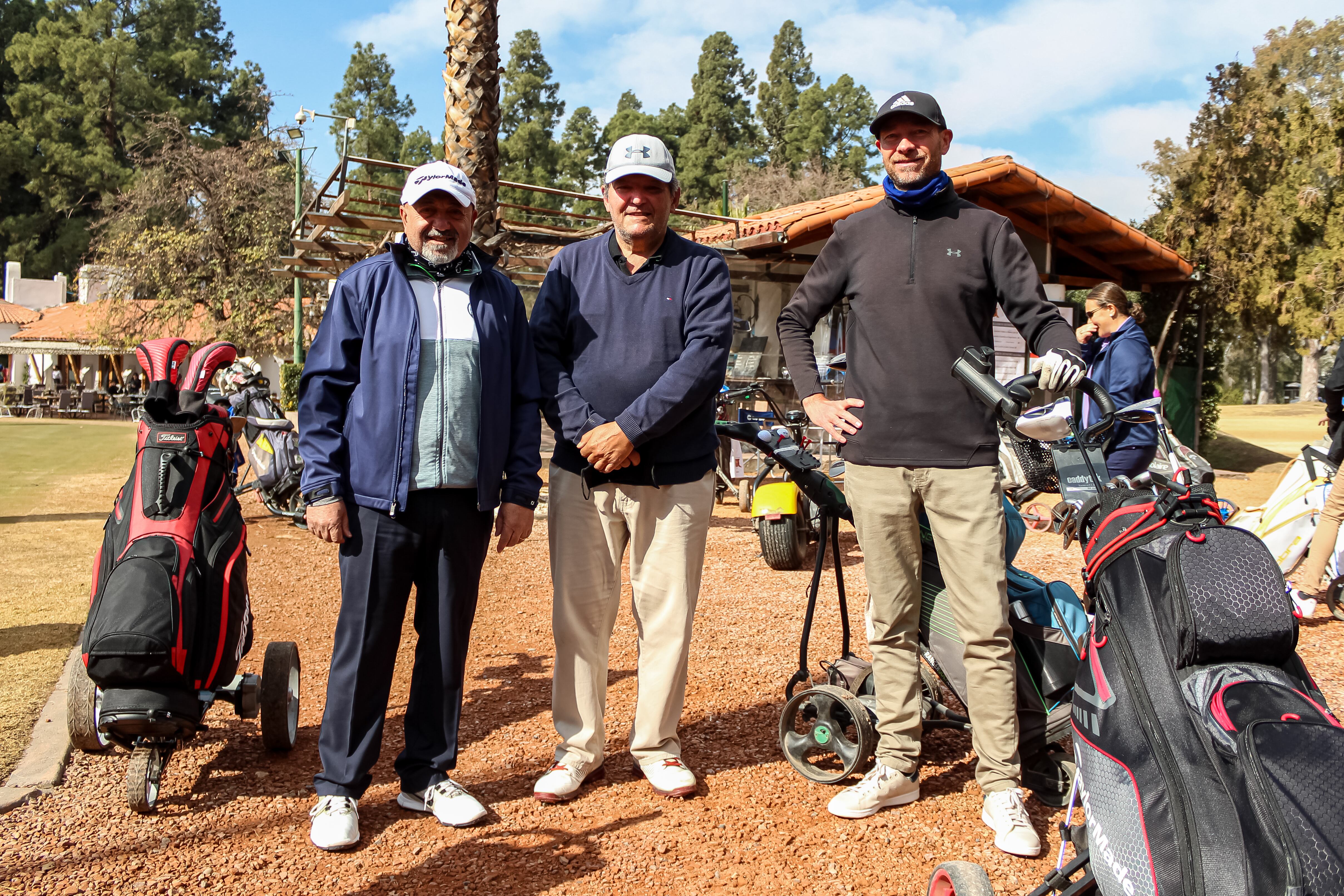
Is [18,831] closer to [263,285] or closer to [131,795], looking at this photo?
[131,795]

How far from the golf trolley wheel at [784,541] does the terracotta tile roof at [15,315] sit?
155 feet

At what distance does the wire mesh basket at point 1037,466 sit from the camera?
745 centimetres

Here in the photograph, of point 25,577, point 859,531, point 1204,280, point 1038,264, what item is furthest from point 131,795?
point 1204,280

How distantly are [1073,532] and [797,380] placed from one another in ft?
3.97

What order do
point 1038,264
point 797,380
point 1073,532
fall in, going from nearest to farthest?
point 1073,532 < point 797,380 < point 1038,264

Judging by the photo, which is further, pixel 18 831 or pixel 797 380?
pixel 797 380

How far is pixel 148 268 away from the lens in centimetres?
2852

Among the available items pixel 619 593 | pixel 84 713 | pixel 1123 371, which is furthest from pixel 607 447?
pixel 1123 371

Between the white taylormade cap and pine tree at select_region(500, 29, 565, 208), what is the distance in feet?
177

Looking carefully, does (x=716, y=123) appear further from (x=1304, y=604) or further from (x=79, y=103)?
(x=1304, y=604)

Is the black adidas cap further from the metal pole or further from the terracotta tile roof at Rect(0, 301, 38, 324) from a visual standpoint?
the terracotta tile roof at Rect(0, 301, 38, 324)

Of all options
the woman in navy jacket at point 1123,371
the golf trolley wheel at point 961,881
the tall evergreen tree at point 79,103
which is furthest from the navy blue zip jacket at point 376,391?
the tall evergreen tree at point 79,103

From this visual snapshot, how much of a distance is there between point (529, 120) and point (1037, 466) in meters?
57.2

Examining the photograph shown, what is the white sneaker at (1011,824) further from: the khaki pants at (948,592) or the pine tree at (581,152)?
the pine tree at (581,152)
